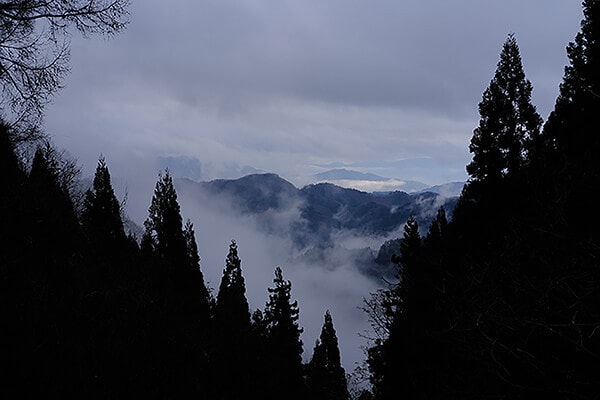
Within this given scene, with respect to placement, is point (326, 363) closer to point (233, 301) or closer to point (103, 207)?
point (233, 301)

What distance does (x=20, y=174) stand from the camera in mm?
9531

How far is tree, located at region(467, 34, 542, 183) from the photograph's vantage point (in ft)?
49.3

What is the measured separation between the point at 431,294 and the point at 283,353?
45.2 feet

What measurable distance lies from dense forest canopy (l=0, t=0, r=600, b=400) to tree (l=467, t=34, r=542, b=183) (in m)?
0.06

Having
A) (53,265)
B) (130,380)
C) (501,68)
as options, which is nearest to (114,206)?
(53,265)

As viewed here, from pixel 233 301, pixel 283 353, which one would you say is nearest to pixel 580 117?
pixel 283 353

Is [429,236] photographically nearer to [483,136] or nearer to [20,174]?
[483,136]

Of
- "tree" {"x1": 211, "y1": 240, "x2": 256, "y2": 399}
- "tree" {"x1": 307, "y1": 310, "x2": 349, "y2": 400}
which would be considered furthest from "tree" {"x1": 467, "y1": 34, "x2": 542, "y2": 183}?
"tree" {"x1": 307, "y1": 310, "x2": 349, "y2": 400}

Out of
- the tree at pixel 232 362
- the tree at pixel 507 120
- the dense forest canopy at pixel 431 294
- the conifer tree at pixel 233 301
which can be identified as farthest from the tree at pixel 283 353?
the tree at pixel 507 120

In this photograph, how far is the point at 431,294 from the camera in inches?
448

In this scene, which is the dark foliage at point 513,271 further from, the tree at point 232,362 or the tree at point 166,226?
the tree at point 166,226

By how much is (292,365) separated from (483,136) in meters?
17.1

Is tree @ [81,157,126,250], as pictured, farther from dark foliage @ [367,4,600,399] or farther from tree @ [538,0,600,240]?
tree @ [538,0,600,240]

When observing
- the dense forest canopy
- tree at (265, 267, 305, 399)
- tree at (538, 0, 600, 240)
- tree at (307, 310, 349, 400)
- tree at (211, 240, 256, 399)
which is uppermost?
tree at (538, 0, 600, 240)
